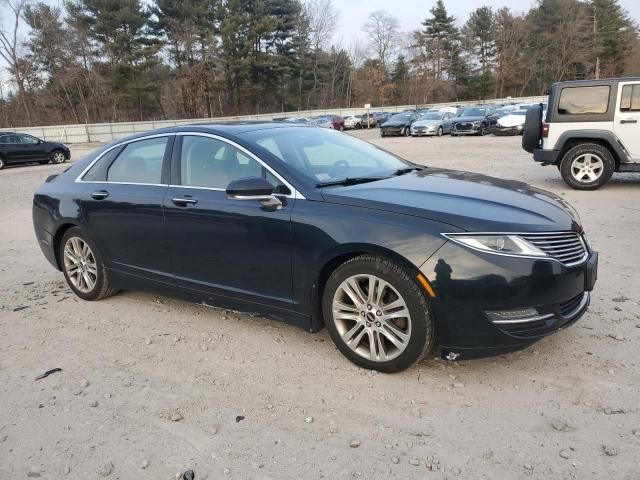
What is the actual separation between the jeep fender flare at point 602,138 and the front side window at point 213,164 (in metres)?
7.68

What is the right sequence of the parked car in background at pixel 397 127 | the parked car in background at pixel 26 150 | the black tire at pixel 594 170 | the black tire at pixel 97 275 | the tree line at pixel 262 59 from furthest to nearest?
the tree line at pixel 262 59
the parked car in background at pixel 397 127
the parked car in background at pixel 26 150
the black tire at pixel 594 170
the black tire at pixel 97 275

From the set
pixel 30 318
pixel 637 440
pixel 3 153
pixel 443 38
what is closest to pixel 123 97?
pixel 3 153

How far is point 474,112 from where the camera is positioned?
30.4 meters

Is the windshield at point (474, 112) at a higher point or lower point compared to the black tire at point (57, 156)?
higher

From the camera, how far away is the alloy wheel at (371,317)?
320 cm

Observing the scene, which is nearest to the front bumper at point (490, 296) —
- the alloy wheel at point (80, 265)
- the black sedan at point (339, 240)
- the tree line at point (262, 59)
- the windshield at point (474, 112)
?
the black sedan at point (339, 240)

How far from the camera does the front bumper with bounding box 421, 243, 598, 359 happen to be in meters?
2.93

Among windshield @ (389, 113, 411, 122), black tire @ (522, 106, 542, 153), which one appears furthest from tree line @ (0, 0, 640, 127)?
black tire @ (522, 106, 542, 153)

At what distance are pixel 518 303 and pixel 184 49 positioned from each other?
62.7m

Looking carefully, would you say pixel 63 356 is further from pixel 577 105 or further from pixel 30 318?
pixel 577 105

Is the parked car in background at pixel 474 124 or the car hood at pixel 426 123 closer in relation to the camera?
the parked car in background at pixel 474 124

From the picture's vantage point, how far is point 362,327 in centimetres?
336

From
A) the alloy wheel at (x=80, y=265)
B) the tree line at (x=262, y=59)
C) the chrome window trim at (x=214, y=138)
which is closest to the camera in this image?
the chrome window trim at (x=214, y=138)

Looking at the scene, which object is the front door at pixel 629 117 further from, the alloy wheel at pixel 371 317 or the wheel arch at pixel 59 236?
the wheel arch at pixel 59 236
